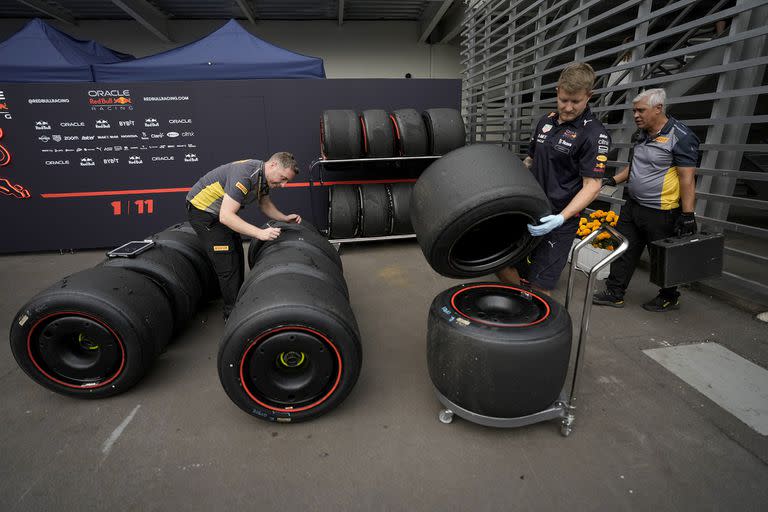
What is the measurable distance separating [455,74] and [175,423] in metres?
11.7

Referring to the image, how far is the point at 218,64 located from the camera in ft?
18.1

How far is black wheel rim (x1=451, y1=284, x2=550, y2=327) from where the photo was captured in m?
1.86

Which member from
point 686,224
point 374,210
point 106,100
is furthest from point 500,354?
point 106,100

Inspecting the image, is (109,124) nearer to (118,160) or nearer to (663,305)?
(118,160)

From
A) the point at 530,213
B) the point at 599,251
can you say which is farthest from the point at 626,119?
the point at 530,213

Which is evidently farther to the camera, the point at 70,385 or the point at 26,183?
the point at 26,183

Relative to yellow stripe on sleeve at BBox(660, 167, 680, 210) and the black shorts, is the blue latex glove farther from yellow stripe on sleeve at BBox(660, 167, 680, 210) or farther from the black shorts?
yellow stripe on sleeve at BBox(660, 167, 680, 210)

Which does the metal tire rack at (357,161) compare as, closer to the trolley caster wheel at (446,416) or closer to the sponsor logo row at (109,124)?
the sponsor logo row at (109,124)

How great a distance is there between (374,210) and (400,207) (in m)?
0.35

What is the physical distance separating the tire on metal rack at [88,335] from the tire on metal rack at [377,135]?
10.1 feet

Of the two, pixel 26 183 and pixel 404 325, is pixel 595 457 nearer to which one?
pixel 404 325


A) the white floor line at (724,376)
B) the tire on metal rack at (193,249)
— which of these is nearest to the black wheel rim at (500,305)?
the white floor line at (724,376)

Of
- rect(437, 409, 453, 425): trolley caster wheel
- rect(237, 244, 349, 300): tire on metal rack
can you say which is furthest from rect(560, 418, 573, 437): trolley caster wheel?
rect(237, 244, 349, 300): tire on metal rack

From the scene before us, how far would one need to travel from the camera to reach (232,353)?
1900mm
